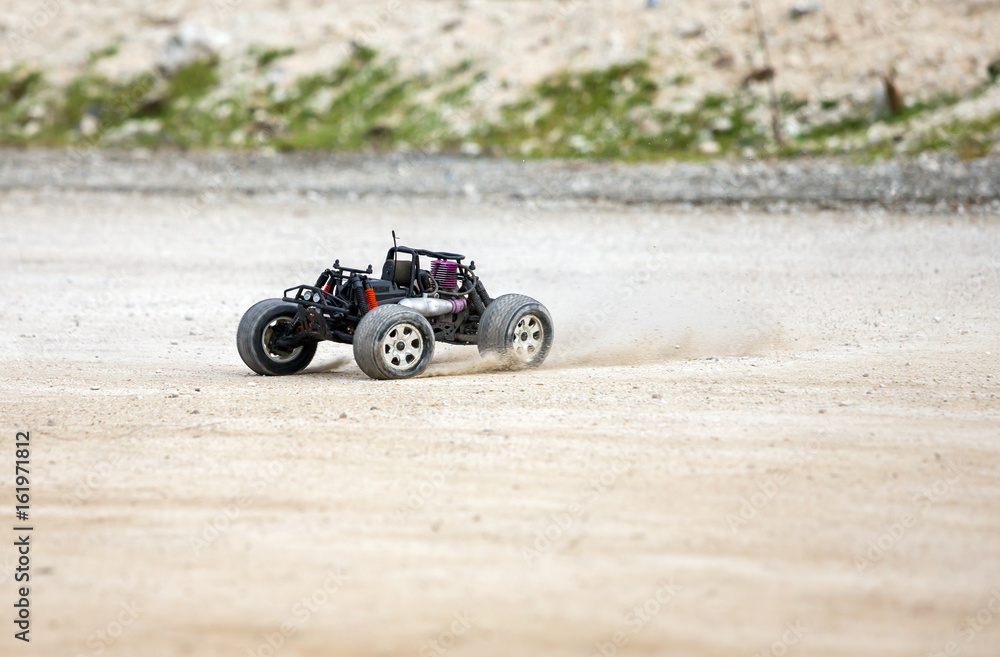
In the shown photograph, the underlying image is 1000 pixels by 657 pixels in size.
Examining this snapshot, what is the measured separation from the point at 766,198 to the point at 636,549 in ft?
54.4

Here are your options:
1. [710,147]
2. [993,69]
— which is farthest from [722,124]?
[993,69]

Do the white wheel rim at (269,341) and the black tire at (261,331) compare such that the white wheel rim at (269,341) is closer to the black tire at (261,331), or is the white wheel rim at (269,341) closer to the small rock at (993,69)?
the black tire at (261,331)

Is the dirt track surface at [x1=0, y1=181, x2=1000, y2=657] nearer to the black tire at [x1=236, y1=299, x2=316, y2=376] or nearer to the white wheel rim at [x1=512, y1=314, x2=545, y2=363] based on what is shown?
the black tire at [x1=236, y1=299, x2=316, y2=376]

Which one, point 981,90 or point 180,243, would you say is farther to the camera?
point 981,90

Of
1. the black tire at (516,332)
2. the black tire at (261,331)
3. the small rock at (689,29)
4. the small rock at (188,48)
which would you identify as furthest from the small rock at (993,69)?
the small rock at (188,48)

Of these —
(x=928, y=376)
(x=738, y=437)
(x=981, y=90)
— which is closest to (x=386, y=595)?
(x=738, y=437)

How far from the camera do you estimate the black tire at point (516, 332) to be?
969 cm

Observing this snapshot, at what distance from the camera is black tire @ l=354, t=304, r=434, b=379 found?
890 centimetres

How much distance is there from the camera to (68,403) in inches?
334

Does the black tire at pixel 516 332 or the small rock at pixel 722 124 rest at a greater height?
the small rock at pixel 722 124

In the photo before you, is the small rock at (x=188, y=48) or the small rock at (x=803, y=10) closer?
the small rock at (x=803, y=10)

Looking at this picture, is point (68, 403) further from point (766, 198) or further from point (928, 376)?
point (766, 198)

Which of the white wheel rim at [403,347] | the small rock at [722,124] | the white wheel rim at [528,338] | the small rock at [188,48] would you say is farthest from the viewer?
the small rock at [188,48]

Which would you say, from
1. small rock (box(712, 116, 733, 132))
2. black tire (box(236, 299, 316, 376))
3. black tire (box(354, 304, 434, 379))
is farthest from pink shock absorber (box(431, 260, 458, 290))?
small rock (box(712, 116, 733, 132))
